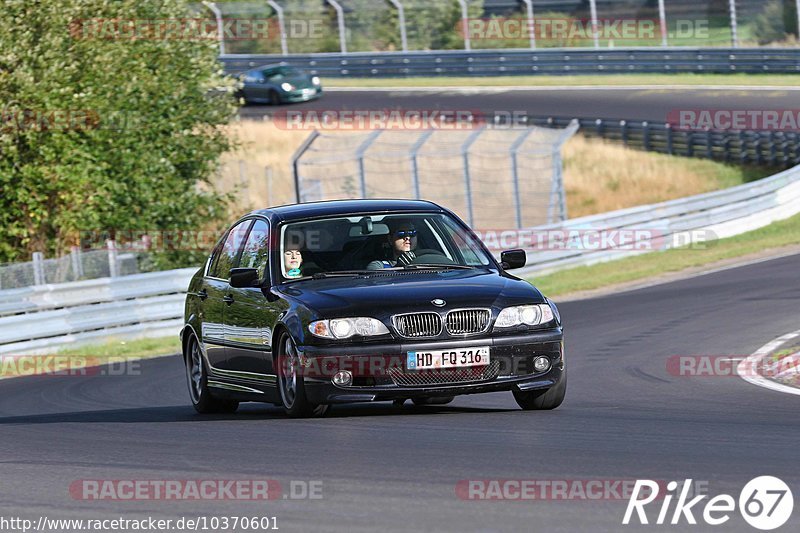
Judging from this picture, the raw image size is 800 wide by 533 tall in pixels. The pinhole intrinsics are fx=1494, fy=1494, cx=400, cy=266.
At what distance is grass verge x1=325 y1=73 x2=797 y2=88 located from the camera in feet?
146

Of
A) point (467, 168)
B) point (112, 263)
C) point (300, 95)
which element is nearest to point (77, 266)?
point (112, 263)

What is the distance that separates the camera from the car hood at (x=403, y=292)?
9312mm

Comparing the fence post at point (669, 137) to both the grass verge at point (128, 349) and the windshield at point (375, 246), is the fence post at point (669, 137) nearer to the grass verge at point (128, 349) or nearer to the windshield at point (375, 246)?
the grass verge at point (128, 349)

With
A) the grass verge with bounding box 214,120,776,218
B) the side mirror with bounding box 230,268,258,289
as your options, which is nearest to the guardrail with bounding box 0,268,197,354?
the side mirror with bounding box 230,268,258,289

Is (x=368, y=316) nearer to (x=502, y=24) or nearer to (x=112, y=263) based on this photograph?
(x=112, y=263)

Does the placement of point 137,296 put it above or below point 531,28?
below

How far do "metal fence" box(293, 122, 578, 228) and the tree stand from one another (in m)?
2.40

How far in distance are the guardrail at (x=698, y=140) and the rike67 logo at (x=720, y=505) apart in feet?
94.9

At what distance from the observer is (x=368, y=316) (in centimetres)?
926

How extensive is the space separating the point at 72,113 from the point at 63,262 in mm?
4151

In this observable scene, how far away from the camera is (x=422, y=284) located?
9.70m

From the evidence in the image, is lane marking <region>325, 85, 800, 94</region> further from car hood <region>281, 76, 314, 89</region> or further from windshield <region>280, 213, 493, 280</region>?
windshield <region>280, 213, 493, 280</region>

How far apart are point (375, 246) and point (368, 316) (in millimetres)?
1277

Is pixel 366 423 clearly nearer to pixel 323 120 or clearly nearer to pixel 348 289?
pixel 348 289
